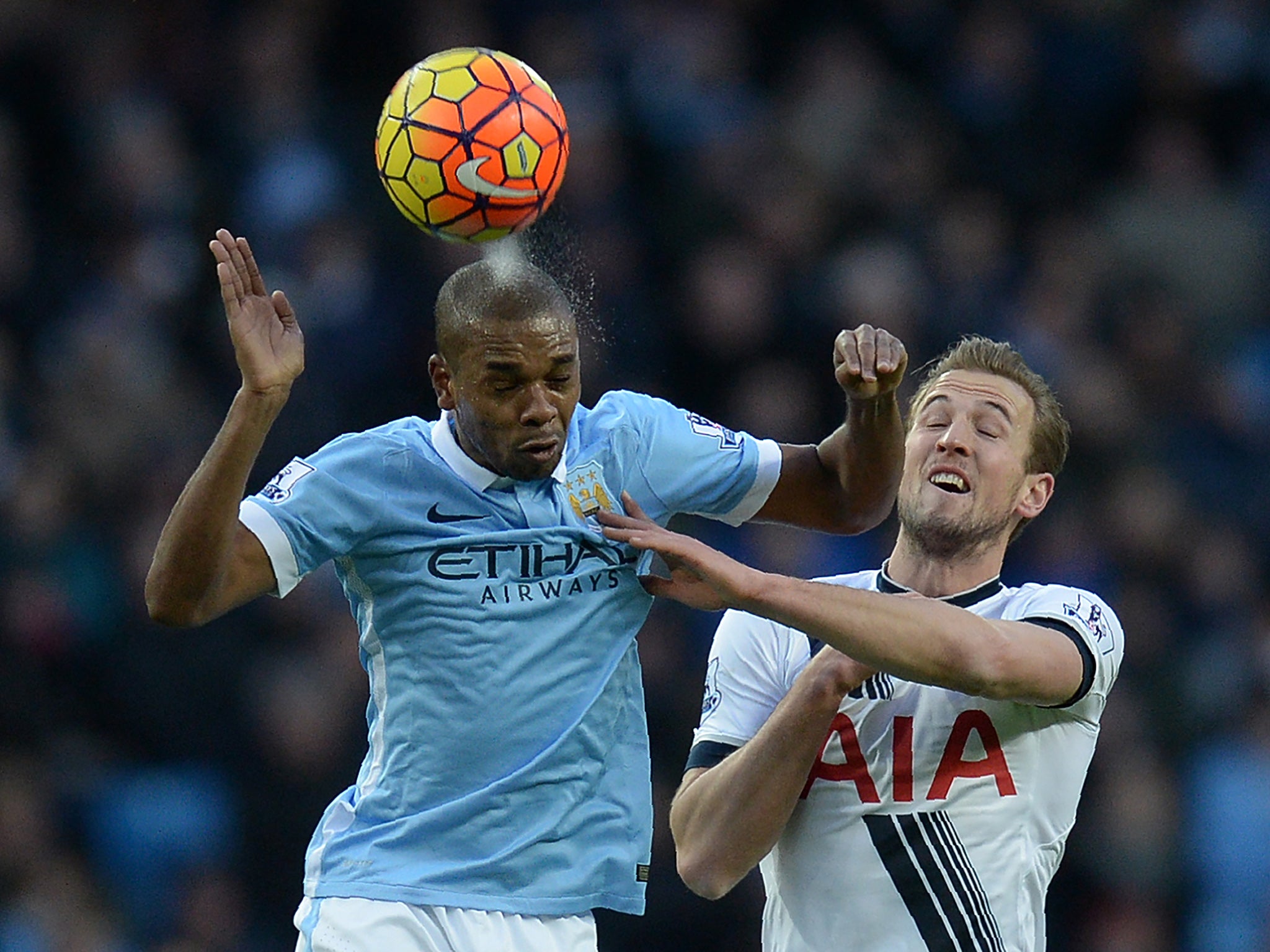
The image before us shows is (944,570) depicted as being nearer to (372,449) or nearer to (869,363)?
(869,363)

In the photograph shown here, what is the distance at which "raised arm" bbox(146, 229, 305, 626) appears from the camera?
367cm

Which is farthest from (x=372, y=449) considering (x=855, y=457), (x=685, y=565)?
(x=855, y=457)

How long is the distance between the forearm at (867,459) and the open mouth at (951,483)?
179mm

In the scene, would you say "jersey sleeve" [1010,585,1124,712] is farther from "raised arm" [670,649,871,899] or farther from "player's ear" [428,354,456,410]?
"player's ear" [428,354,456,410]

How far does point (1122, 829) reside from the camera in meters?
7.97

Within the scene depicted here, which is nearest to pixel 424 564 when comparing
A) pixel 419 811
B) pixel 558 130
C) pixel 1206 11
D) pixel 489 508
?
pixel 489 508

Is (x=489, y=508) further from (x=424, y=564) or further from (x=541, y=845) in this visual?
(x=541, y=845)

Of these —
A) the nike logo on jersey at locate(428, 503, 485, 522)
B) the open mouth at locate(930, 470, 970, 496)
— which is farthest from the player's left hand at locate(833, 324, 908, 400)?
the nike logo on jersey at locate(428, 503, 485, 522)

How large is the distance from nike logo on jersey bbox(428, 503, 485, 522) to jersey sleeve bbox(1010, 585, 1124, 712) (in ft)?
3.89

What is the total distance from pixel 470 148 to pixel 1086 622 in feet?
5.37

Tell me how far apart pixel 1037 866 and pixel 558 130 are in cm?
190

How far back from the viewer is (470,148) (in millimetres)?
4047

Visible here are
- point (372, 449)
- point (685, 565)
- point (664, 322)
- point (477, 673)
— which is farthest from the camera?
point (664, 322)

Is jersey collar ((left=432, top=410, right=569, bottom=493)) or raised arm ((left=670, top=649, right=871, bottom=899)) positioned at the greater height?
jersey collar ((left=432, top=410, right=569, bottom=493))
